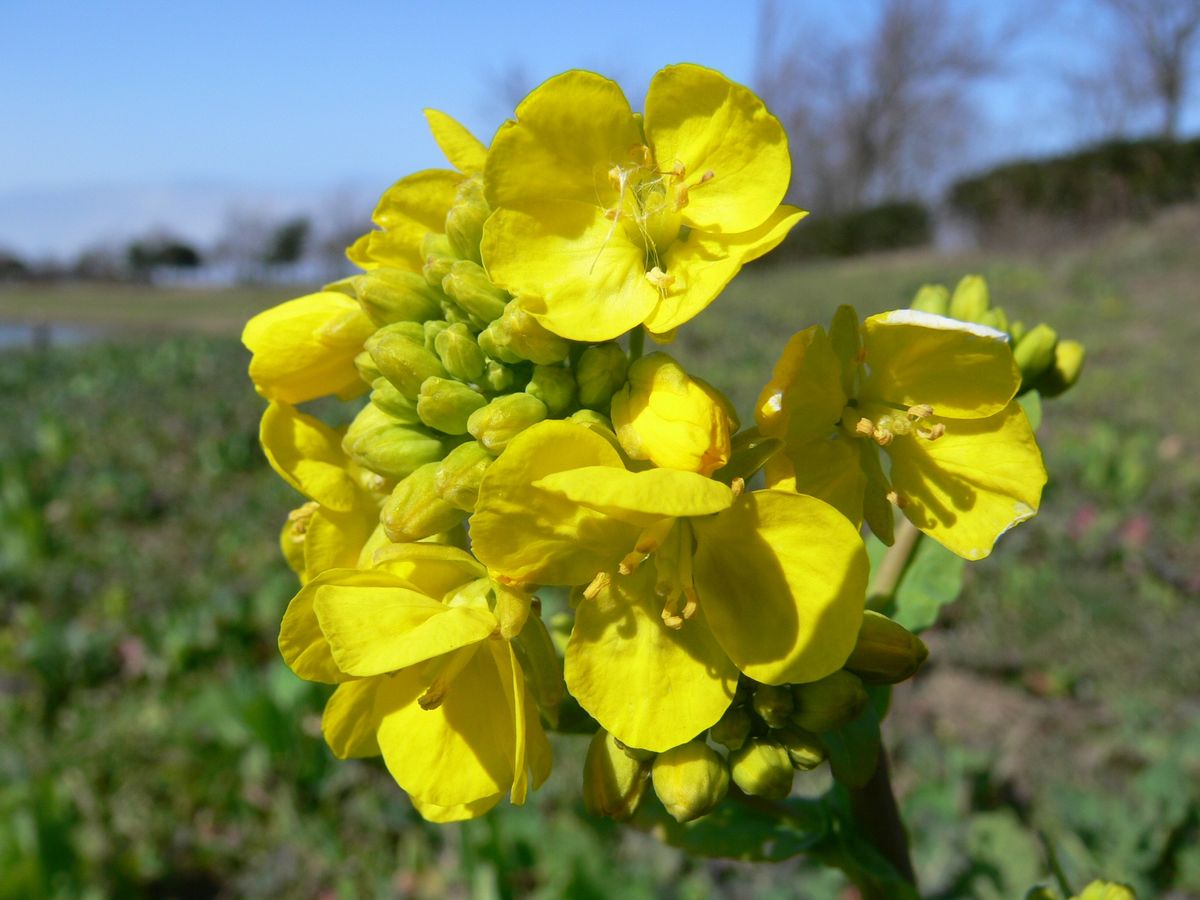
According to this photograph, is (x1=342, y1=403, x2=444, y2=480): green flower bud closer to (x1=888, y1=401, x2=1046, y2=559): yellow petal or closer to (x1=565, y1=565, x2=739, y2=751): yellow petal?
(x1=565, y1=565, x2=739, y2=751): yellow petal

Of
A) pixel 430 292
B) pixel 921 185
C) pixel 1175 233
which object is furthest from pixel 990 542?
pixel 921 185

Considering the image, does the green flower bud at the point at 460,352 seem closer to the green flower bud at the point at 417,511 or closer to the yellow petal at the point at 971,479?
the green flower bud at the point at 417,511

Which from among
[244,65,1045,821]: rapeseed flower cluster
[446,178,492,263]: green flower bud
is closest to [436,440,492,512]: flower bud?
[244,65,1045,821]: rapeseed flower cluster

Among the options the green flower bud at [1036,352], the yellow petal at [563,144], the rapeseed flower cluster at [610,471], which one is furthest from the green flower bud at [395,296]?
the green flower bud at [1036,352]

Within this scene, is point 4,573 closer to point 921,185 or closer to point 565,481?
point 565,481

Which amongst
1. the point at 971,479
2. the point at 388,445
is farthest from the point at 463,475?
the point at 971,479
